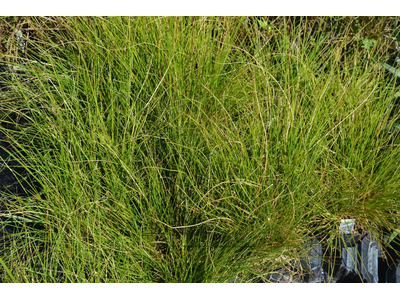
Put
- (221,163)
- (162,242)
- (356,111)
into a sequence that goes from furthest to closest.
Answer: (356,111), (221,163), (162,242)

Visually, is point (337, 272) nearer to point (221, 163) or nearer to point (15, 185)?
point (221, 163)

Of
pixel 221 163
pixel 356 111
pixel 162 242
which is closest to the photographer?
pixel 162 242

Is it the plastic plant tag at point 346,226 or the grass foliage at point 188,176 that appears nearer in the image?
the grass foliage at point 188,176

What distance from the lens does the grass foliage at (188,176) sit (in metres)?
1.35

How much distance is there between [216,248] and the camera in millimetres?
1397

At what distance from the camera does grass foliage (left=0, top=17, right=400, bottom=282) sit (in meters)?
1.35

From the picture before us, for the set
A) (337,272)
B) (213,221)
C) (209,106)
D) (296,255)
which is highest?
(209,106)

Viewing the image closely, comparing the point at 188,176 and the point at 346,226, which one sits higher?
the point at 188,176

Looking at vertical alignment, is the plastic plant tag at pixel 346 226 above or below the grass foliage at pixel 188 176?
below

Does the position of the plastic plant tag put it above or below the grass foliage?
below

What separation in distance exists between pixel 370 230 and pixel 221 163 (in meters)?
0.66

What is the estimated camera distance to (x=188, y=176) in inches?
57.9

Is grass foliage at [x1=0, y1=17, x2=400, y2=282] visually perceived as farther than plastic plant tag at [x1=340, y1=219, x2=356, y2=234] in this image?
No

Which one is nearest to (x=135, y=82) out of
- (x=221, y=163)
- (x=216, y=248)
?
(x=221, y=163)
